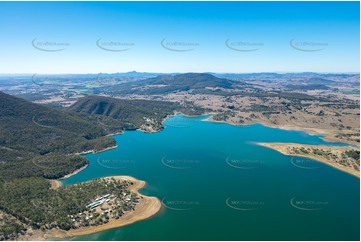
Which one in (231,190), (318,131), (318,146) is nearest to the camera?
(231,190)

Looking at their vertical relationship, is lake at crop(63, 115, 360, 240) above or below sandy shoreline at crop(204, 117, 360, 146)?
below

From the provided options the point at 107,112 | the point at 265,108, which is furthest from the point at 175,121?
the point at 265,108

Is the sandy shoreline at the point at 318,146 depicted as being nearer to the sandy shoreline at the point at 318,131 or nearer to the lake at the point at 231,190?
the lake at the point at 231,190

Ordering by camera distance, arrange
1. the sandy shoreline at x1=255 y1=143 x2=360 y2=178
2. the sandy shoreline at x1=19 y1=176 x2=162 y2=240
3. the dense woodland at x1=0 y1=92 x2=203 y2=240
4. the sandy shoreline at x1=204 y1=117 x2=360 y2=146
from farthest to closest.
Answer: the sandy shoreline at x1=204 y1=117 x2=360 y2=146 < the sandy shoreline at x1=255 y1=143 x2=360 y2=178 < the dense woodland at x1=0 y1=92 x2=203 y2=240 < the sandy shoreline at x1=19 y1=176 x2=162 y2=240

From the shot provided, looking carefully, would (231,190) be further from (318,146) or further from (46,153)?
(46,153)

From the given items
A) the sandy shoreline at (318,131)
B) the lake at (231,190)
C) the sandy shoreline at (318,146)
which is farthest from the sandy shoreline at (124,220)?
the sandy shoreline at (318,131)

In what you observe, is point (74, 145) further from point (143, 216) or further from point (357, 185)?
point (357, 185)

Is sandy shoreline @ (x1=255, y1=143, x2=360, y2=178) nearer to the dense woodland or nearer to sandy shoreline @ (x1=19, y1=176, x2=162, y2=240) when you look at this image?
sandy shoreline @ (x1=19, y1=176, x2=162, y2=240)

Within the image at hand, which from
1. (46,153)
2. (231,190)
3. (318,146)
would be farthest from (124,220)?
(318,146)

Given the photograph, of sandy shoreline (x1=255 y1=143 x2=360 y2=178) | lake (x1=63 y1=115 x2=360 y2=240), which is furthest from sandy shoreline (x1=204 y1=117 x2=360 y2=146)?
sandy shoreline (x1=255 y1=143 x2=360 y2=178)
